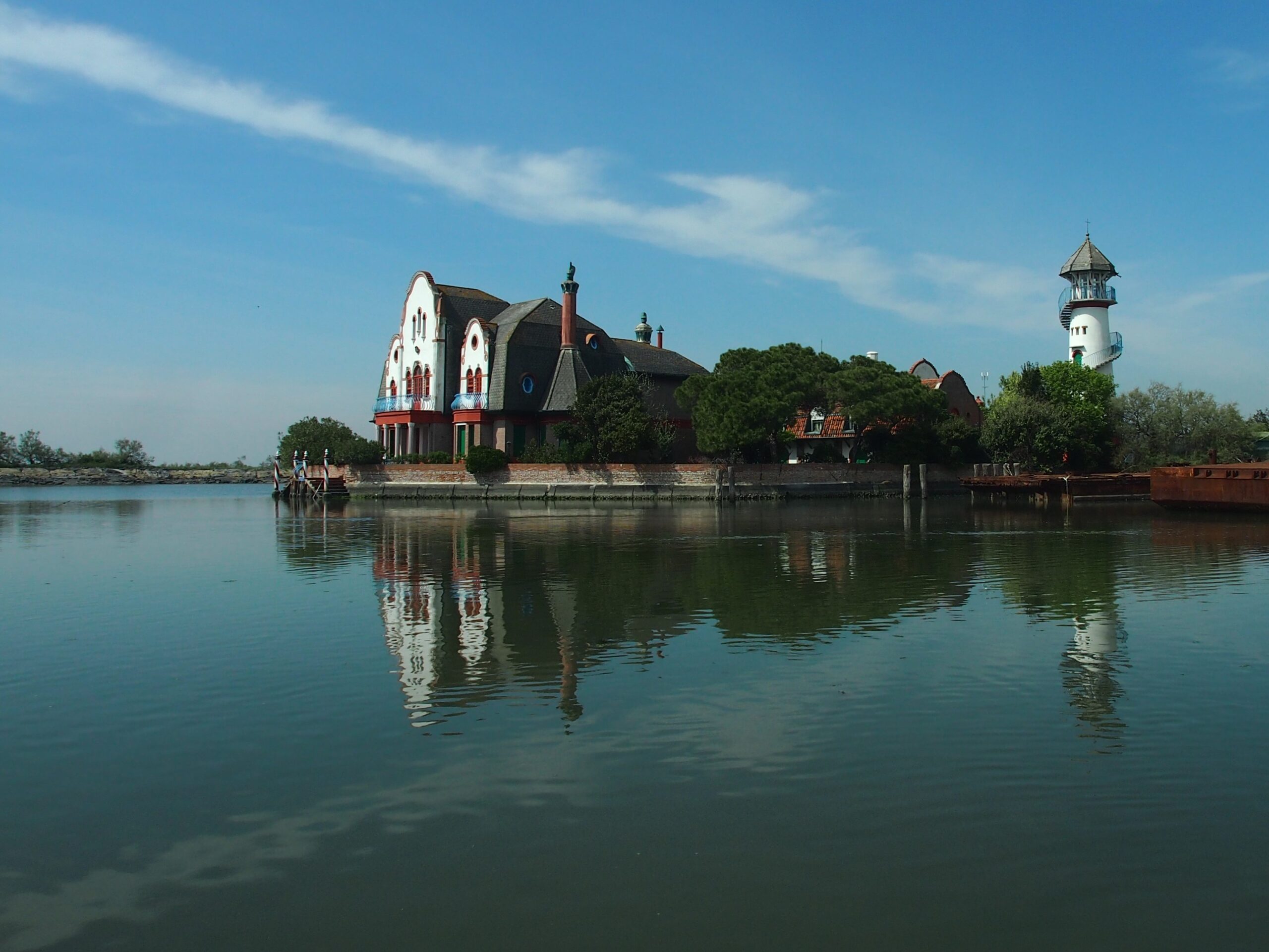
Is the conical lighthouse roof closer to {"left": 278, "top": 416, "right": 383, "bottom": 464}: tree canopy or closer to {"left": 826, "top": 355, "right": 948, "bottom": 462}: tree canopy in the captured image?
{"left": 826, "top": 355, "right": 948, "bottom": 462}: tree canopy

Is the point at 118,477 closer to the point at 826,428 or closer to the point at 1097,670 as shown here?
the point at 826,428

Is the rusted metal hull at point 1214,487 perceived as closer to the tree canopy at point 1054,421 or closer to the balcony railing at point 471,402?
the tree canopy at point 1054,421

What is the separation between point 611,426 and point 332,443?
20196mm

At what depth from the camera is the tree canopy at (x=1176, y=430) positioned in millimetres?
65562

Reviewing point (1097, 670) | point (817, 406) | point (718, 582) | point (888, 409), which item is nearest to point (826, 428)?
point (817, 406)

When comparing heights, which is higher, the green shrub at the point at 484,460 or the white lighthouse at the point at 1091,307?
the white lighthouse at the point at 1091,307

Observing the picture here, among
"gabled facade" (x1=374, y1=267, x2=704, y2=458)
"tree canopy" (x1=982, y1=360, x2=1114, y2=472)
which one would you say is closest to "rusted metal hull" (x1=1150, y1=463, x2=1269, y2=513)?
"tree canopy" (x1=982, y1=360, x2=1114, y2=472)

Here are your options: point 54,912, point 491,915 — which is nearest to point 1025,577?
point 491,915

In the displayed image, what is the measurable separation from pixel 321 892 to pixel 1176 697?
856cm

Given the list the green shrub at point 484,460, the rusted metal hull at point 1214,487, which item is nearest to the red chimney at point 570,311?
the green shrub at point 484,460

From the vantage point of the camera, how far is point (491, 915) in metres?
5.74

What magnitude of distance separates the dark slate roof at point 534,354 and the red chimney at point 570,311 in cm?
93

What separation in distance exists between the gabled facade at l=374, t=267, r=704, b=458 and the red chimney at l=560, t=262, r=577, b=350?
0.23 feet

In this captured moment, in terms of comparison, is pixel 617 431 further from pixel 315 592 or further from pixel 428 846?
pixel 428 846
